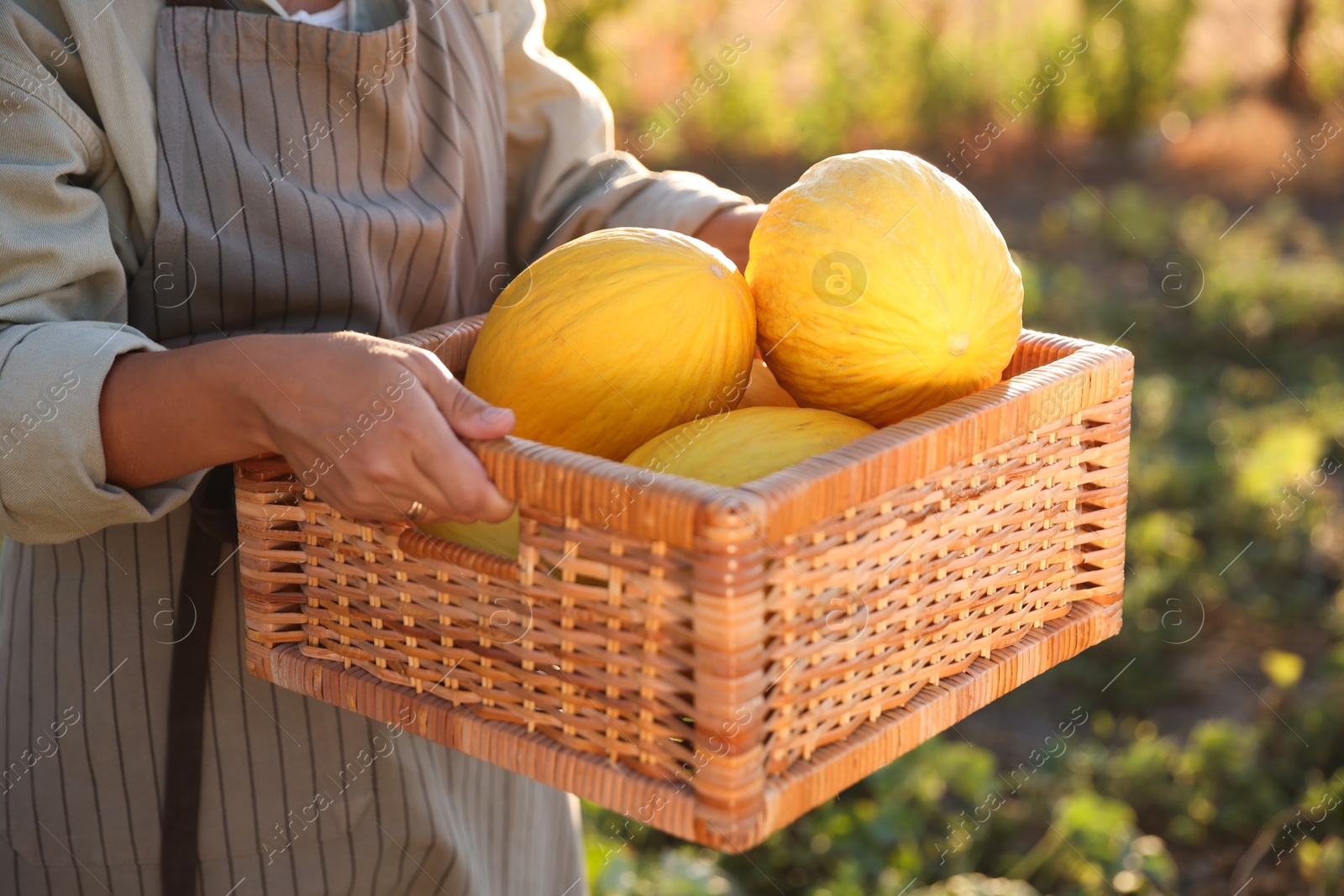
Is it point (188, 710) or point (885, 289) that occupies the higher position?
point (885, 289)

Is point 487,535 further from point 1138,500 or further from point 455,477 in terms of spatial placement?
point 1138,500

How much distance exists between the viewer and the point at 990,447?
3.39ft

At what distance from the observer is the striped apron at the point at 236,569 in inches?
49.4

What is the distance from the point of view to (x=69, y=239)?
3.58ft

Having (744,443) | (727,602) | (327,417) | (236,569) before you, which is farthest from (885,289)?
(236,569)

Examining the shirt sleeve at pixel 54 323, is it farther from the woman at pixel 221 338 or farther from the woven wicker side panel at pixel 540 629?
the woven wicker side panel at pixel 540 629

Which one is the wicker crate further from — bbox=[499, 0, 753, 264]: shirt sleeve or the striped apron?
bbox=[499, 0, 753, 264]: shirt sleeve

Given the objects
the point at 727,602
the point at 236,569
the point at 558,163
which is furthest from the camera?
the point at 558,163

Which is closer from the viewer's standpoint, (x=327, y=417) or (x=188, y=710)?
(x=327, y=417)

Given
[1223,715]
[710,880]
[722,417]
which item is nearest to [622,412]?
[722,417]

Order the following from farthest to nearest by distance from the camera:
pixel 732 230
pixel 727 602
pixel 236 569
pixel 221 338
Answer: pixel 732 230
pixel 236 569
pixel 221 338
pixel 727 602

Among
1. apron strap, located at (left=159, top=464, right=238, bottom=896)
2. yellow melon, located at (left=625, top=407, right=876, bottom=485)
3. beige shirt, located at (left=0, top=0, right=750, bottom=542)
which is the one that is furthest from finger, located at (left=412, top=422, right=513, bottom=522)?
apron strap, located at (left=159, top=464, right=238, bottom=896)

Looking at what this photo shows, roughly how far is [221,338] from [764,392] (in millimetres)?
481

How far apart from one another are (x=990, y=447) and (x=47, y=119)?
81 centimetres
